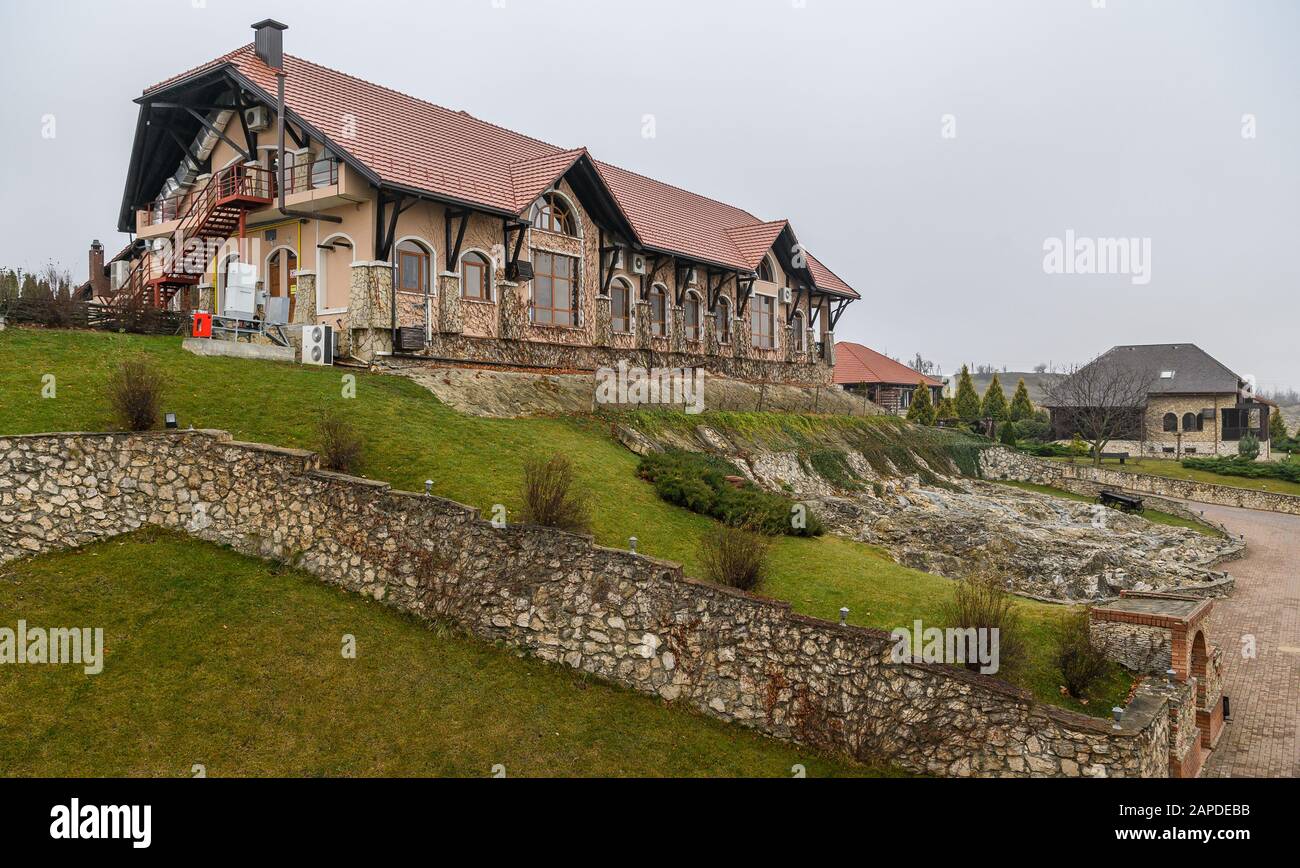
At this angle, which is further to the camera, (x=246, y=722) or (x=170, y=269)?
(x=170, y=269)

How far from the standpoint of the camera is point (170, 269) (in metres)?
27.4

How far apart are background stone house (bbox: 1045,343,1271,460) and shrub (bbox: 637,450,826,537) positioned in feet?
162

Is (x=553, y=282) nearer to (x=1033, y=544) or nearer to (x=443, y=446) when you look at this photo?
(x=443, y=446)

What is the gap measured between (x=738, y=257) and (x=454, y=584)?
90.6 ft

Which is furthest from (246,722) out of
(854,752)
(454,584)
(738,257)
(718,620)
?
(738,257)

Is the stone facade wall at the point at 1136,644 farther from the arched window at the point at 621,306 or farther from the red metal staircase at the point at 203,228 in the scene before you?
the red metal staircase at the point at 203,228

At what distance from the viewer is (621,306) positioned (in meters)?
31.4

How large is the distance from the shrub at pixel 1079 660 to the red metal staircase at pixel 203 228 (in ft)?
74.5

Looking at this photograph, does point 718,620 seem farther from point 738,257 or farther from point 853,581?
point 738,257

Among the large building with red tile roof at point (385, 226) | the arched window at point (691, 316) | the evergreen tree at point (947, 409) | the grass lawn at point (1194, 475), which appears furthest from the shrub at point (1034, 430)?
the large building with red tile roof at point (385, 226)

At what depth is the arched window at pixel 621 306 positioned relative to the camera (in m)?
30.9

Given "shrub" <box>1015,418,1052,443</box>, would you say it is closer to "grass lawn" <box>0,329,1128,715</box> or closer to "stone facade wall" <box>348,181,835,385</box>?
"stone facade wall" <box>348,181,835,385</box>

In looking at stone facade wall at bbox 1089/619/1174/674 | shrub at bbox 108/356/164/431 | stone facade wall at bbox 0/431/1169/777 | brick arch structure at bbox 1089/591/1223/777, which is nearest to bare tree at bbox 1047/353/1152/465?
brick arch structure at bbox 1089/591/1223/777

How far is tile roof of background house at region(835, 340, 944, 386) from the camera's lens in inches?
2532
